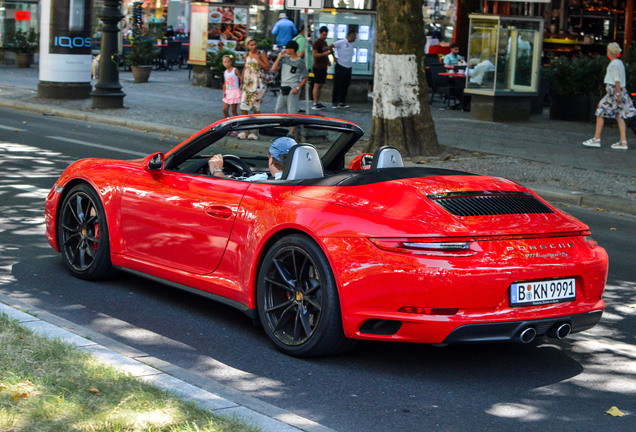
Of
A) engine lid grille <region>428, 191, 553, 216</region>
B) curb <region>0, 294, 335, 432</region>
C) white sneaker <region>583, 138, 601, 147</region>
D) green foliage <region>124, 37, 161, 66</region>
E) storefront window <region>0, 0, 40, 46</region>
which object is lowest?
curb <region>0, 294, 335, 432</region>

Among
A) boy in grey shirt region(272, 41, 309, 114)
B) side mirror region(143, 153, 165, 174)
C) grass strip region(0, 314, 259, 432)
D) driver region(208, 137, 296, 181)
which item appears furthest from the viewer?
boy in grey shirt region(272, 41, 309, 114)

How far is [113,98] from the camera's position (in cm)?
2247

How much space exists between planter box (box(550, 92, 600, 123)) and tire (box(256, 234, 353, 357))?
17.9 meters

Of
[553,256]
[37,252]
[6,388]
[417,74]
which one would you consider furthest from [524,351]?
[417,74]

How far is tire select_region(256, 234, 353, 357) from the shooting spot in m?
5.43

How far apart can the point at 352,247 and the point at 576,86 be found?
1836 centimetres

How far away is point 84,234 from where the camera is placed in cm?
731

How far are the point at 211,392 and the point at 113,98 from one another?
18.5 metres

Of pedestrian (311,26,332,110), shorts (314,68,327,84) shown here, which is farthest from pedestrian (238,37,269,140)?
shorts (314,68,327,84)

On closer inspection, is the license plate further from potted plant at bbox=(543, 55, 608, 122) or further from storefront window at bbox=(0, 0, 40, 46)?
storefront window at bbox=(0, 0, 40, 46)

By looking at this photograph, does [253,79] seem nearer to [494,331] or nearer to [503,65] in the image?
[503,65]

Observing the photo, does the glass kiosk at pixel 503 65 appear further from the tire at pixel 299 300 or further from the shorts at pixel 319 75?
the tire at pixel 299 300

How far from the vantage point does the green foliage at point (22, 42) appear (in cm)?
3581

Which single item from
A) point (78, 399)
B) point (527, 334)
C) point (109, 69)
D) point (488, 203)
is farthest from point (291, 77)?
point (78, 399)
